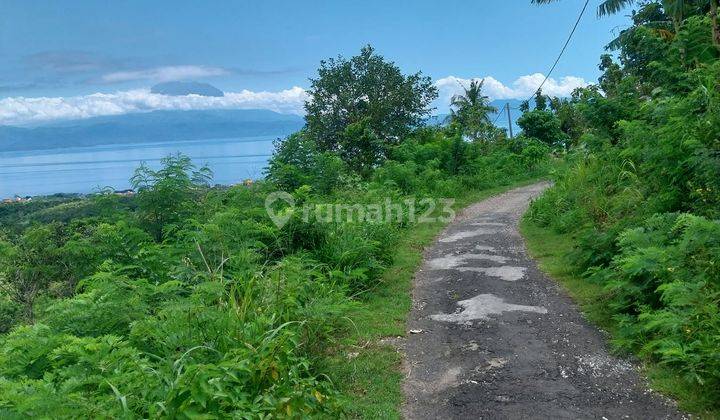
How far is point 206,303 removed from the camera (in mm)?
4414

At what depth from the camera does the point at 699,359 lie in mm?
3994

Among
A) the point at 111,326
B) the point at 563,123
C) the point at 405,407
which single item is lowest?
the point at 405,407

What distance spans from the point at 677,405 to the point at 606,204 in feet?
17.2

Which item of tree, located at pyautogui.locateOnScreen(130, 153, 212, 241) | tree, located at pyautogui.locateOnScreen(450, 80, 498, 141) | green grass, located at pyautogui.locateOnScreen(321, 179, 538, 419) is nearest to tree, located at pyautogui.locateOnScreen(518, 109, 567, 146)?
tree, located at pyautogui.locateOnScreen(450, 80, 498, 141)

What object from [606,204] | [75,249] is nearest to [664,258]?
[606,204]

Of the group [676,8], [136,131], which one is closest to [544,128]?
[676,8]

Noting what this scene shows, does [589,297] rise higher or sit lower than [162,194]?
lower

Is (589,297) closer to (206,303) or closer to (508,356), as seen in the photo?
(508,356)

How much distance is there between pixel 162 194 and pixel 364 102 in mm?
15437

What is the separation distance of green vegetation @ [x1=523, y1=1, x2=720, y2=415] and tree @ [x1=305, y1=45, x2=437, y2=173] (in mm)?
10415

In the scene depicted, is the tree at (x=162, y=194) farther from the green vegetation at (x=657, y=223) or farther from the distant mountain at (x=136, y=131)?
the distant mountain at (x=136, y=131)

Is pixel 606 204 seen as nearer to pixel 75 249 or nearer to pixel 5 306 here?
pixel 75 249

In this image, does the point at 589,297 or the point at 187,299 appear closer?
the point at 187,299

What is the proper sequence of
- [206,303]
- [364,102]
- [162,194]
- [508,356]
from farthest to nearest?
1. [364,102]
2. [162,194]
3. [508,356]
4. [206,303]
